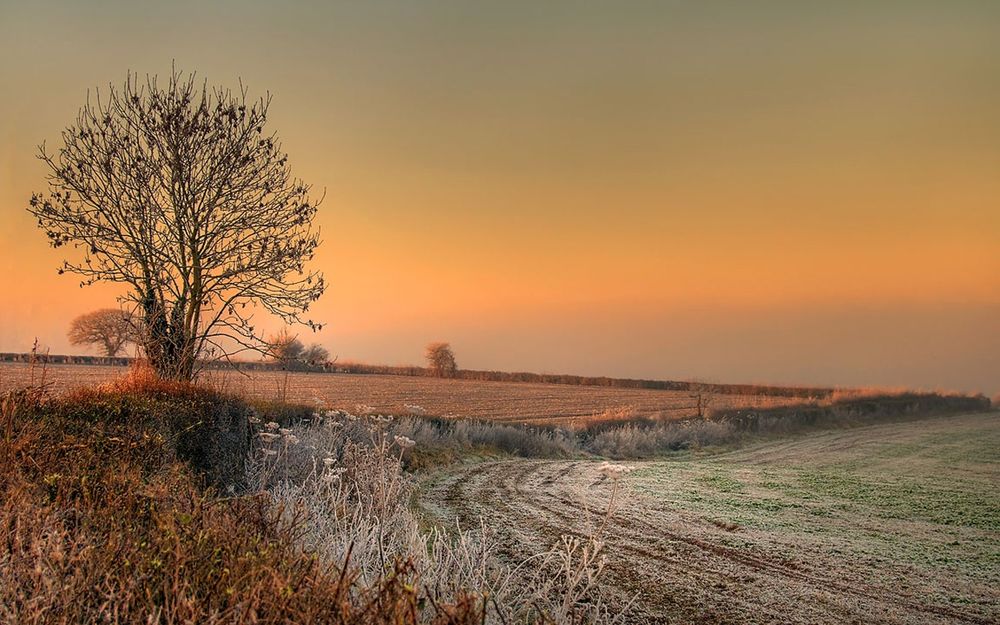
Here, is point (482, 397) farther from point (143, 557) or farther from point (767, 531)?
point (143, 557)

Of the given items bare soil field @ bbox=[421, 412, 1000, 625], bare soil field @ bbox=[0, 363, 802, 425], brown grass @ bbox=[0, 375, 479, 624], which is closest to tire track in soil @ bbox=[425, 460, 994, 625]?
bare soil field @ bbox=[421, 412, 1000, 625]

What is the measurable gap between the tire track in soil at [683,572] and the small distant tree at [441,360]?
41.9m

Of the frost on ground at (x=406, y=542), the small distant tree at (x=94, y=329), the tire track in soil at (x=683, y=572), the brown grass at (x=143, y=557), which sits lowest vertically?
the tire track in soil at (x=683, y=572)

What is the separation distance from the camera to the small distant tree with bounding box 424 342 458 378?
5312cm

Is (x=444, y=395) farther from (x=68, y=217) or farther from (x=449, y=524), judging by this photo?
(x=449, y=524)

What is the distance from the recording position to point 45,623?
134 inches

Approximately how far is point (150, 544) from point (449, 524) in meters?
5.23

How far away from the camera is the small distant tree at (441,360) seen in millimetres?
53125

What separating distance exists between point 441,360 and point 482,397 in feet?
54.1

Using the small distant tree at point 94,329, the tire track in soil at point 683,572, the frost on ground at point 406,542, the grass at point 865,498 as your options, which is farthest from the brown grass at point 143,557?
the small distant tree at point 94,329

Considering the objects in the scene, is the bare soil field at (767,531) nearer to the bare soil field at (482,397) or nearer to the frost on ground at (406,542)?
the frost on ground at (406,542)

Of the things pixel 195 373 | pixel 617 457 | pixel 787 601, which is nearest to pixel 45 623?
pixel 787 601

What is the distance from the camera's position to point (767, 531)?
914 centimetres

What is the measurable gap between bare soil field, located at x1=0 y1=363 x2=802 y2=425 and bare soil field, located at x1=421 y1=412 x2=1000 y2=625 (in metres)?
10.3
